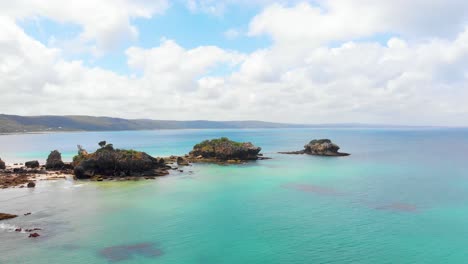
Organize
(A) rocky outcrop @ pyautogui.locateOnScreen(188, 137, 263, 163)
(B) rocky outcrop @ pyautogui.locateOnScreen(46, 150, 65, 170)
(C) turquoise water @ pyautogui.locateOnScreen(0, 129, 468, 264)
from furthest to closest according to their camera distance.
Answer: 1. (A) rocky outcrop @ pyautogui.locateOnScreen(188, 137, 263, 163)
2. (B) rocky outcrop @ pyautogui.locateOnScreen(46, 150, 65, 170)
3. (C) turquoise water @ pyautogui.locateOnScreen(0, 129, 468, 264)

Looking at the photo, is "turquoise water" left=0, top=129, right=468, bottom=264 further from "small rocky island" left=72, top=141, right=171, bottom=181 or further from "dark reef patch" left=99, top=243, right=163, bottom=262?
"small rocky island" left=72, top=141, right=171, bottom=181

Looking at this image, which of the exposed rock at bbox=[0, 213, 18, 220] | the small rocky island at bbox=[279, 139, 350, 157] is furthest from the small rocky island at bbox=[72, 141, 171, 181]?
the small rocky island at bbox=[279, 139, 350, 157]

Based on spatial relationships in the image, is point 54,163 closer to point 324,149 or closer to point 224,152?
point 224,152

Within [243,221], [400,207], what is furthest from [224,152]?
[243,221]

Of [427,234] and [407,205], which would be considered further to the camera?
[407,205]

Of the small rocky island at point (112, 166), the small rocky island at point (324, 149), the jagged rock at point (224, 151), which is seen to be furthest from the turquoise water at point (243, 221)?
the small rocky island at point (324, 149)

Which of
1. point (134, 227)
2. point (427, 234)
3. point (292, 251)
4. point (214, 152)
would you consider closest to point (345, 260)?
point (292, 251)

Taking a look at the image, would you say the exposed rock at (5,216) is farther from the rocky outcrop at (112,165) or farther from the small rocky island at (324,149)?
the small rocky island at (324,149)

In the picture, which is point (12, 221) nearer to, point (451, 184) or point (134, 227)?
point (134, 227)
